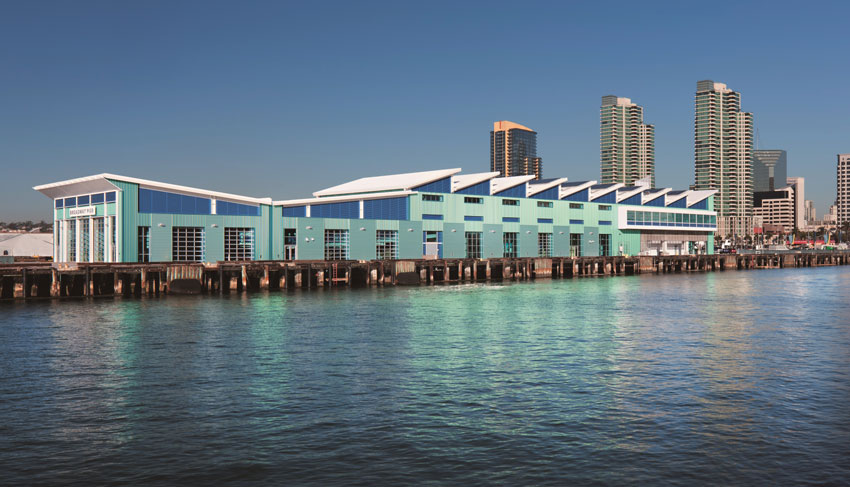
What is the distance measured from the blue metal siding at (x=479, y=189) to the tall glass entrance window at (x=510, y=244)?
7147 mm

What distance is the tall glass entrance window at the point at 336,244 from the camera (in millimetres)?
86000

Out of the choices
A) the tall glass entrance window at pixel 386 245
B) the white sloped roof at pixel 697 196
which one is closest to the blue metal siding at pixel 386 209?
the tall glass entrance window at pixel 386 245

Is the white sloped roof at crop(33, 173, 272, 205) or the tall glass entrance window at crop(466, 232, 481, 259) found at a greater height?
the white sloped roof at crop(33, 173, 272, 205)

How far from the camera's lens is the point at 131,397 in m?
24.5

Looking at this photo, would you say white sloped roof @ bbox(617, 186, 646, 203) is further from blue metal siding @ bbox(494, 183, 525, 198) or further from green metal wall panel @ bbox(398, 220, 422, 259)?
green metal wall panel @ bbox(398, 220, 422, 259)

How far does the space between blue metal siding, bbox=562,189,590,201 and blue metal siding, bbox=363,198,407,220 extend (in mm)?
32673

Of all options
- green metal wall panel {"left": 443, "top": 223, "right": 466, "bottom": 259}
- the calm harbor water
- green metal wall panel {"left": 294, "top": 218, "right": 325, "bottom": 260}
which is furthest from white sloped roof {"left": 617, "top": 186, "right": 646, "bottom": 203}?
the calm harbor water

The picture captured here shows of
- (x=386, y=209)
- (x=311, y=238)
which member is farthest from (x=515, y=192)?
(x=311, y=238)

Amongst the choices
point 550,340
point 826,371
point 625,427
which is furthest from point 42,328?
point 826,371

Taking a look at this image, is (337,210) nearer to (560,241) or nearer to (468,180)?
(468,180)

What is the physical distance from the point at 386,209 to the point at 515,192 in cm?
2371

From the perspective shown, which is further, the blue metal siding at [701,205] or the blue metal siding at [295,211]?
the blue metal siding at [701,205]

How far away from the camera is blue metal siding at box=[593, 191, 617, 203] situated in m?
121

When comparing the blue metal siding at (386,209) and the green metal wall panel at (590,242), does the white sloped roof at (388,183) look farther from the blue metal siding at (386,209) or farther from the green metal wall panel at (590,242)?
the green metal wall panel at (590,242)
